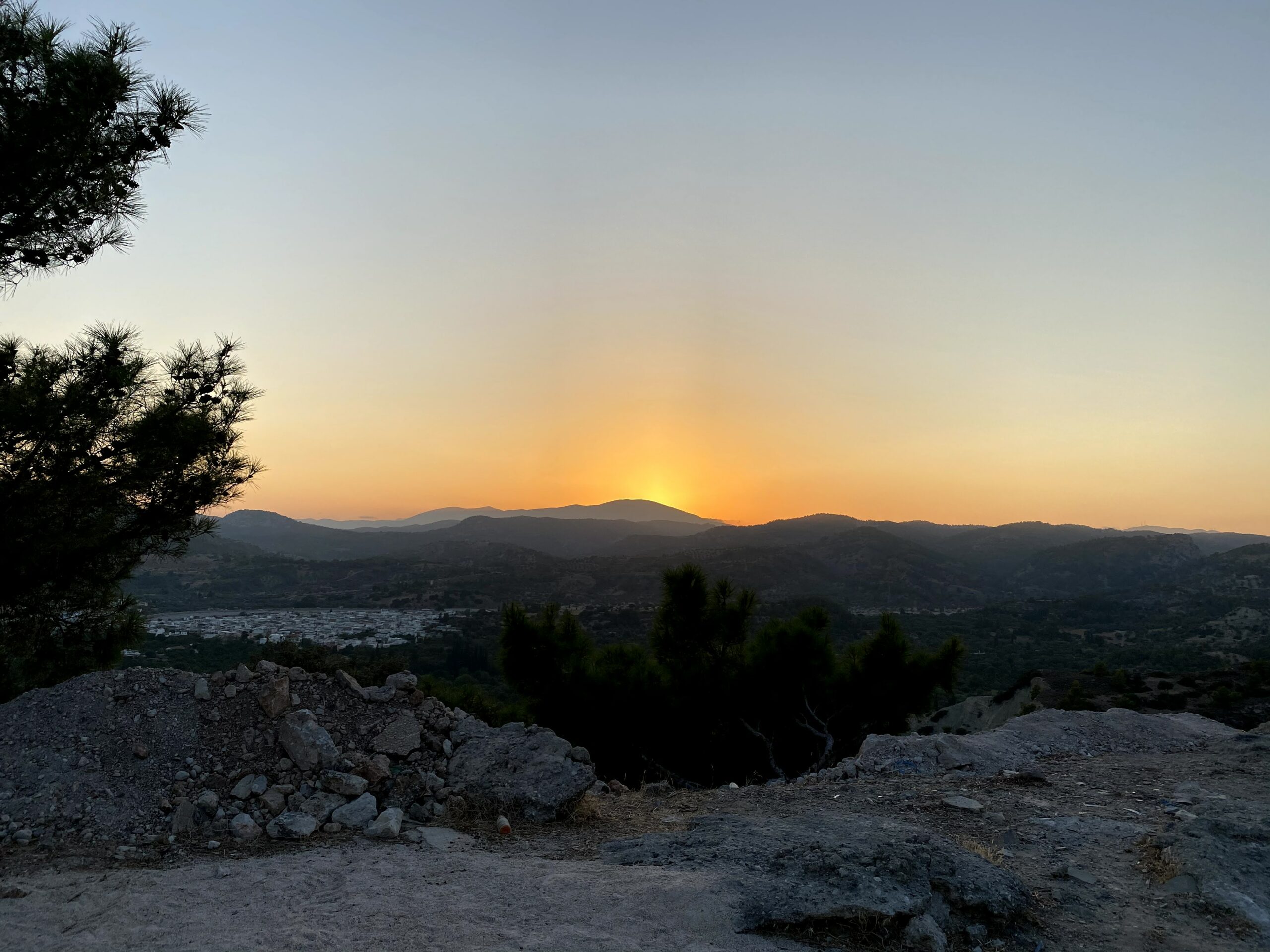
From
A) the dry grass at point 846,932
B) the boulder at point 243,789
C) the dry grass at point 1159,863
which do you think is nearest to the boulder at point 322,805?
the boulder at point 243,789

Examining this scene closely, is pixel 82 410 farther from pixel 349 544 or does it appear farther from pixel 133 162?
pixel 349 544

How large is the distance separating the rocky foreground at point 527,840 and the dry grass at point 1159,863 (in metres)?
0.03

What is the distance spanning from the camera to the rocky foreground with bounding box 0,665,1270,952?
4891 millimetres

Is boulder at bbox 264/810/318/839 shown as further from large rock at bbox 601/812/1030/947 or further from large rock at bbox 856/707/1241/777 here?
large rock at bbox 856/707/1241/777

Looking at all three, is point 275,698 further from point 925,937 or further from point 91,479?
point 925,937

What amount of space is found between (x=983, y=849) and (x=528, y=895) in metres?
4.15

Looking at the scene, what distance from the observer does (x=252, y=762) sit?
7.37 m

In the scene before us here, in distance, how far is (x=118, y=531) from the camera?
9.72 m

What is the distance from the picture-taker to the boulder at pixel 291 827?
6.54 meters

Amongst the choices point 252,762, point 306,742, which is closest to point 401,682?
point 306,742

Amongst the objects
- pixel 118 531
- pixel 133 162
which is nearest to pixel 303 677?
pixel 118 531

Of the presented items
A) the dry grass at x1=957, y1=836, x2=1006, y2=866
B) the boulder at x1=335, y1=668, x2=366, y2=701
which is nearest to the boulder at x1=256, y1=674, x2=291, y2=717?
the boulder at x1=335, y1=668, x2=366, y2=701

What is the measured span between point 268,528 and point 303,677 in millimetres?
149711

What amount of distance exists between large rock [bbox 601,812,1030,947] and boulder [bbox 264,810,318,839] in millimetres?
2874
